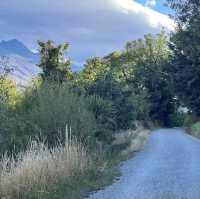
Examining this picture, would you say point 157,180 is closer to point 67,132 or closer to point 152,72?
point 67,132

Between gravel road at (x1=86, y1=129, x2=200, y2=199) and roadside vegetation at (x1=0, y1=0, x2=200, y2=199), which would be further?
gravel road at (x1=86, y1=129, x2=200, y2=199)

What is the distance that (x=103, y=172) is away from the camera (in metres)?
20.4

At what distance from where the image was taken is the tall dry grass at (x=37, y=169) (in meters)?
14.4

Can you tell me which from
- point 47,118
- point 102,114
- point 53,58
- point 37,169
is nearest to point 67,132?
point 47,118

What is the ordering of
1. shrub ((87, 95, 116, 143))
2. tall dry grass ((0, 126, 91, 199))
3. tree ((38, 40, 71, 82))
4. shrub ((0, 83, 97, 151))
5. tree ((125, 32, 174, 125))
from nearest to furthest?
1. tall dry grass ((0, 126, 91, 199))
2. shrub ((0, 83, 97, 151))
3. shrub ((87, 95, 116, 143))
4. tree ((38, 40, 71, 82))
5. tree ((125, 32, 174, 125))

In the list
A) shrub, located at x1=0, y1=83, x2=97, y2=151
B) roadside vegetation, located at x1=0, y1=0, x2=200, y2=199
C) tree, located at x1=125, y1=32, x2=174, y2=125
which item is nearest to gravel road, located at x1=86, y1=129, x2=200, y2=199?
roadside vegetation, located at x1=0, y1=0, x2=200, y2=199

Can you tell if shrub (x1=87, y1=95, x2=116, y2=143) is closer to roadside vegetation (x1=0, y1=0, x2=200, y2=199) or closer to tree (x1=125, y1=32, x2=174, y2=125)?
roadside vegetation (x1=0, y1=0, x2=200, y2=199)

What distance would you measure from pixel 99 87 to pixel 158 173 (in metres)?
13.9

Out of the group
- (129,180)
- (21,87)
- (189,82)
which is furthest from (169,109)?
(129,180)

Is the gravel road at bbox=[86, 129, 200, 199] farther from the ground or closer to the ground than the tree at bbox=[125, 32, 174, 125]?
closer to the ground

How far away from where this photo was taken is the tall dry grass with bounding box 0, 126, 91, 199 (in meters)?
14.4

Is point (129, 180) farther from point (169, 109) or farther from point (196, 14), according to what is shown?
point (169, 109)

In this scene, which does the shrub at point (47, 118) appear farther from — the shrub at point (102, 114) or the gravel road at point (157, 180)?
the shrub at point (102, 114)

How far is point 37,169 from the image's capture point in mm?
15680
